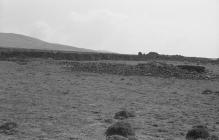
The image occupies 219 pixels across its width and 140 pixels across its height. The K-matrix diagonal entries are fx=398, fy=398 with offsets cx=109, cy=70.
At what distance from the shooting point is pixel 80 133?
50.8 ft

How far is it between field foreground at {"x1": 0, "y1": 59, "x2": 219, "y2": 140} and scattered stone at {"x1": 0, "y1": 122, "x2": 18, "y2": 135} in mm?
235

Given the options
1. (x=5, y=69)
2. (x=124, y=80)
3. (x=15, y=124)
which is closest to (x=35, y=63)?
(x=5, y=69)

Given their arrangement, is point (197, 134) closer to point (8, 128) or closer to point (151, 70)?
point (8, 128)

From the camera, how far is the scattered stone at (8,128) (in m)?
15.0

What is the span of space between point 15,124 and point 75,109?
199 inches

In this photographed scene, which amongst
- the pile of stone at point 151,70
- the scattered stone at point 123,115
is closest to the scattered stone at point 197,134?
the scattered stone at point 123,115

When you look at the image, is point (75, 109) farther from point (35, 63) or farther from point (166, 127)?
point (35, 63)

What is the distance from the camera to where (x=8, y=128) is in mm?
15531

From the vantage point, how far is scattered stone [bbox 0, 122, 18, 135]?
15.0 metres

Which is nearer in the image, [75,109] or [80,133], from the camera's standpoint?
[80,133]

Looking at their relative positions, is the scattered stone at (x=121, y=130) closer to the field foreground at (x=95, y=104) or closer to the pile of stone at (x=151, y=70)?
the field foreground at (x=95, y=104)

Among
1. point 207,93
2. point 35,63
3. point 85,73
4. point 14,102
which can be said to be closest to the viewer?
point 14,102

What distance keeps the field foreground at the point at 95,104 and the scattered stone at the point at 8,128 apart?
235 mm

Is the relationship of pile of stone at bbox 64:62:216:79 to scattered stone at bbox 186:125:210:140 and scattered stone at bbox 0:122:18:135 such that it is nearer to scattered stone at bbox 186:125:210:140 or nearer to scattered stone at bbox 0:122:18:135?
scattered stone at bbox 186:125:210:140
